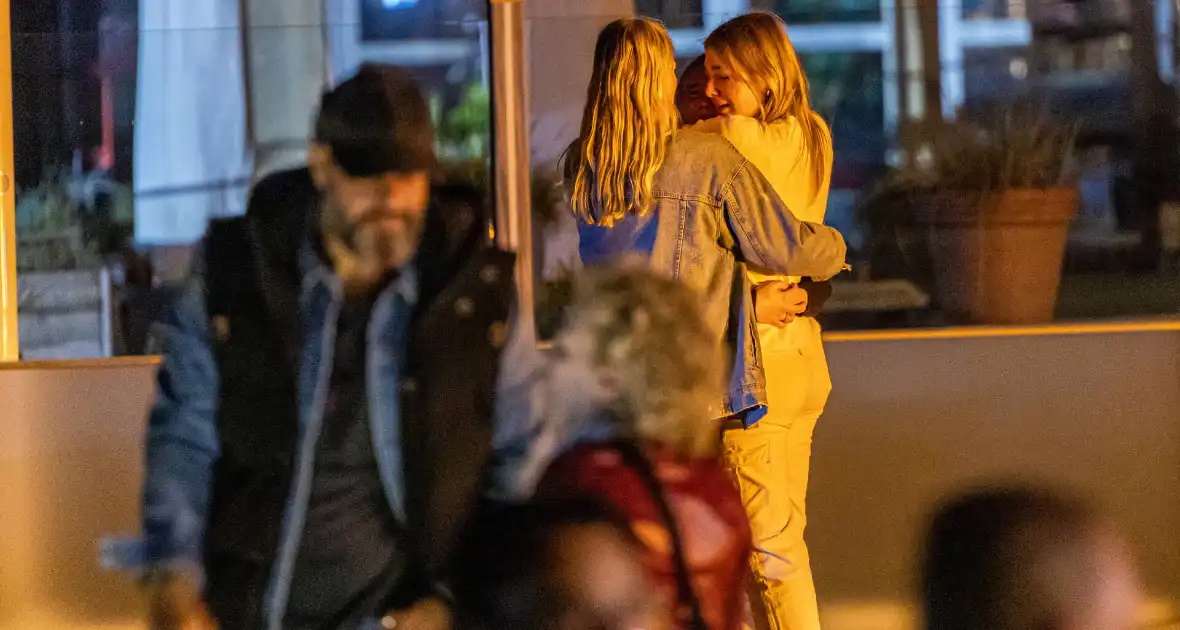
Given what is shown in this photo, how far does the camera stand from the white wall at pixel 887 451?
14.0 feet

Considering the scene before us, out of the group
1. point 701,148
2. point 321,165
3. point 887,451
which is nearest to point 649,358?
point 701,148

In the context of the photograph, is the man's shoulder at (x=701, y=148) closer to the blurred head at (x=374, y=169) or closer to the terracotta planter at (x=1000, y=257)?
the blurred head at (x=374, y=169)

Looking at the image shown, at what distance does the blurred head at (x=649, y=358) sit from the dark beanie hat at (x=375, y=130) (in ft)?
2.11

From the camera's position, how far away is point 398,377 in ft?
7.22

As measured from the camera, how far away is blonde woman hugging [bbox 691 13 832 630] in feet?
10.3

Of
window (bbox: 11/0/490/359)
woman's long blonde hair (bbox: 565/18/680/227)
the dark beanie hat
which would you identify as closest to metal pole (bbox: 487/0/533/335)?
window (bbox: 11/0/490/359)

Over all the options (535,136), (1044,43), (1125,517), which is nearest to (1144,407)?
(1125,517)

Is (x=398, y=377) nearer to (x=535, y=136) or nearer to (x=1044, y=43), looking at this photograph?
(x=535, y=136)

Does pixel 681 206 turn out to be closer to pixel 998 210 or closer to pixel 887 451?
pixel 887 451

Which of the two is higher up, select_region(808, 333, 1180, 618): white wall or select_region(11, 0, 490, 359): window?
select_region(11, 0, 490, 359): window

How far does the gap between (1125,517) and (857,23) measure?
191cm

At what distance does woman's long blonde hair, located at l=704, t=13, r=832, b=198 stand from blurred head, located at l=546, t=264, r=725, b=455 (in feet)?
1.84

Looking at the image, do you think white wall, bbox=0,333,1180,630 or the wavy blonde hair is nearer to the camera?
the wavy blonde hair

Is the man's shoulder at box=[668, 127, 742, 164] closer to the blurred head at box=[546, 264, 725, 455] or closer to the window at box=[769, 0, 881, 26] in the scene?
the blurred head at box=[546, 264, 725, 455]
